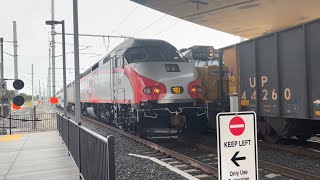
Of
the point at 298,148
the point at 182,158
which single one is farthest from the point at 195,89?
the point at 298,148

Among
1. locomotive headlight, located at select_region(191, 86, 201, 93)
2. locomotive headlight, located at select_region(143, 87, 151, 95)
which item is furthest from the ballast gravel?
locomotive headlight, located at select_region(191, 86, 201, 93)

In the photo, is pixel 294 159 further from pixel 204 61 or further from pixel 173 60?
pixel 204 61

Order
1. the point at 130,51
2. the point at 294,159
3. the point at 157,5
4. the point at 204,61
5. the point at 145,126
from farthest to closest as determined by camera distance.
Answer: the point at 157,5, the point at 204,61, the point at 130,51, the point at 145,126, the point at 294,159

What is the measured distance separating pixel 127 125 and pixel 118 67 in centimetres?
225

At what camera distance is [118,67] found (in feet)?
45.6

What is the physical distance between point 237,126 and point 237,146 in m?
0.17

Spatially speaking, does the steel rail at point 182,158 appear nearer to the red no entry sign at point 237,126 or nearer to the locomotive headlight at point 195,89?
the locomotive headlight at point 195,89

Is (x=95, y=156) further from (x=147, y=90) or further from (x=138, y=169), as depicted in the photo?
(x=147, y=90)

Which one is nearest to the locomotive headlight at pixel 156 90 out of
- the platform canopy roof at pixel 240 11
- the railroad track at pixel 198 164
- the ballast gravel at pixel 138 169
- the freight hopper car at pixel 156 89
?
the freight hopper car at pixel 156 89

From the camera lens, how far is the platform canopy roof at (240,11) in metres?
22.3

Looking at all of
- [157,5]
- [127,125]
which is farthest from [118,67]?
[157,5]

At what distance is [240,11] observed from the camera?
982 inches

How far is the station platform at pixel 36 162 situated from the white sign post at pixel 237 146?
5166 mm

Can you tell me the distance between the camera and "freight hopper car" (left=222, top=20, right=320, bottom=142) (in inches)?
365
